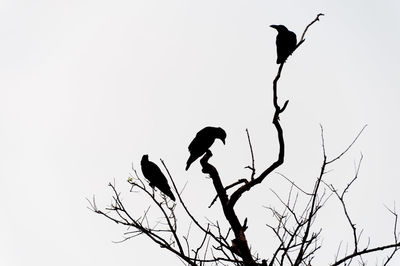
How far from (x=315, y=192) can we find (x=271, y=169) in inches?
22.7

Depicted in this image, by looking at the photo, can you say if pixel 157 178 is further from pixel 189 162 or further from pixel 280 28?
pixel 280 28

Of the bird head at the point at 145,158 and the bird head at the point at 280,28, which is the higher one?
the bird head at the point at 280,28

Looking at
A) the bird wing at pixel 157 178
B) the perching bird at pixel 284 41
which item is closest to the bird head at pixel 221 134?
the perching bird at pixel 284 41

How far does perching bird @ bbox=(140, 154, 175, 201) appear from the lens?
5749 mm

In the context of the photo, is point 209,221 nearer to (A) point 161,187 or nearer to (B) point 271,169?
(B) point 271,169

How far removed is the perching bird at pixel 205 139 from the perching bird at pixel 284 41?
A: 109cm

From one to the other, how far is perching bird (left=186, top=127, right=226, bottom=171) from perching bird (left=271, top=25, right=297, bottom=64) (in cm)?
109

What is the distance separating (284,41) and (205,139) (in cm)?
155

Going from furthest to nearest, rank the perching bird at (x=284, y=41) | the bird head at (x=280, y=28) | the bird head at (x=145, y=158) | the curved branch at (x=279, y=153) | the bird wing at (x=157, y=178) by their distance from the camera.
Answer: the bird head at (x=145, y=158) → the bird wing at (x=157, y=178) → the bird head at (x=280, y=28) → the perching bird at (x=284, y=41) → the curved branch at (x=279, y=153)

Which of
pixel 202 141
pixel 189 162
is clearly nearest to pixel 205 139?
pixel 202 141

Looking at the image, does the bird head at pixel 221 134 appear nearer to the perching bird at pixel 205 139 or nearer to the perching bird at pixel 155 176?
the perching bird at pixel 205 139

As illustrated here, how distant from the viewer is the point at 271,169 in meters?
3.49

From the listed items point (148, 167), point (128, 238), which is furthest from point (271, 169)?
point (148, 167)

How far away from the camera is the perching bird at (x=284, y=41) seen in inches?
179
